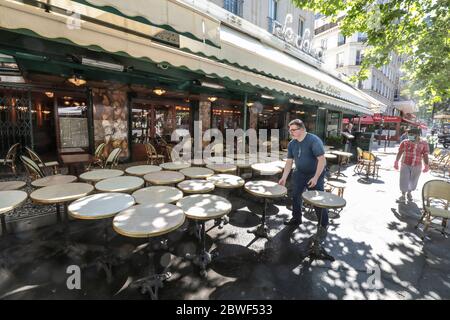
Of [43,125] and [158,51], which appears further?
[43,125]

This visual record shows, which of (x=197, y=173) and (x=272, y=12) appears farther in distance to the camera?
(x=272, y=12)

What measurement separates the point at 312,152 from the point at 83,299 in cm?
381

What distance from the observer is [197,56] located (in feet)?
13.4

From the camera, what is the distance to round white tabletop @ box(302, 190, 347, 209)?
314cm

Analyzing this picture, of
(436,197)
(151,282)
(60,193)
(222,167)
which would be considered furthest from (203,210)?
(436,197)

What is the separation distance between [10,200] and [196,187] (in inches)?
96.7

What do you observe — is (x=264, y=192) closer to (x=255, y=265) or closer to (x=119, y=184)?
(x=255, y=265)

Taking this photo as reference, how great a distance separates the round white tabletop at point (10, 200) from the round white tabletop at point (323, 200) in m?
3.93

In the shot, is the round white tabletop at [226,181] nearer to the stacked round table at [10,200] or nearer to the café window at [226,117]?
the stacked round table at [10,200]

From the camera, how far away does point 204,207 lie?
9.59ft
